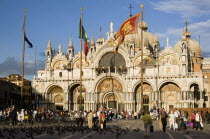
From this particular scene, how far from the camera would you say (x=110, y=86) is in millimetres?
58969

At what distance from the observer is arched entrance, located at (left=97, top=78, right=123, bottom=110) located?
192 feet

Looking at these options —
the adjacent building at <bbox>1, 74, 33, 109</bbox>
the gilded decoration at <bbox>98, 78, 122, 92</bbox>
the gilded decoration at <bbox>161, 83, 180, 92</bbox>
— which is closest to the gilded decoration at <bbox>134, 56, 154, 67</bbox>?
the gilded decoration at <bbox>98, 78, 122, 92</bbox>

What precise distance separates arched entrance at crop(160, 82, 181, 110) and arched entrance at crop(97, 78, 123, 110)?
23.8 ft

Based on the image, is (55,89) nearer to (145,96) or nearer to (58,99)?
(58,99)

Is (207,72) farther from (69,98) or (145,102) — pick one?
(69,98)

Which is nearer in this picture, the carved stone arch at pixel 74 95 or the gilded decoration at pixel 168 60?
the gilded decoration at pixel 168 60

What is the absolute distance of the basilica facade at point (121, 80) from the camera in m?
55.3

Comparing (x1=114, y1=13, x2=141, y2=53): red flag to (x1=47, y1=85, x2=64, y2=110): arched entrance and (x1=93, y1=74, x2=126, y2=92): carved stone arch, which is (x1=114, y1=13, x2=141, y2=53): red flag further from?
(x1=47, y1=85, x2=64, y2=110): arched entrance

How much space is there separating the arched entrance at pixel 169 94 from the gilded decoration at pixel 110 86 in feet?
24.0

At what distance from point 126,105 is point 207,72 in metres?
26.4

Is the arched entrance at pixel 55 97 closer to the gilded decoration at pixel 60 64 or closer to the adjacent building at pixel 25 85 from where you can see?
the gilded decoration at pixel 60 64

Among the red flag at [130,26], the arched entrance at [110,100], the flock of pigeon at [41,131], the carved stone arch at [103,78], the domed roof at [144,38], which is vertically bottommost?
the flock of pigeon at [41,131]

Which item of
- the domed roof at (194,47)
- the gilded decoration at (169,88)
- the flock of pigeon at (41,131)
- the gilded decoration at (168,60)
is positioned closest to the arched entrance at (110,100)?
the gilded decoration at (169,88)

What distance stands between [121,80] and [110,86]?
2.88m
